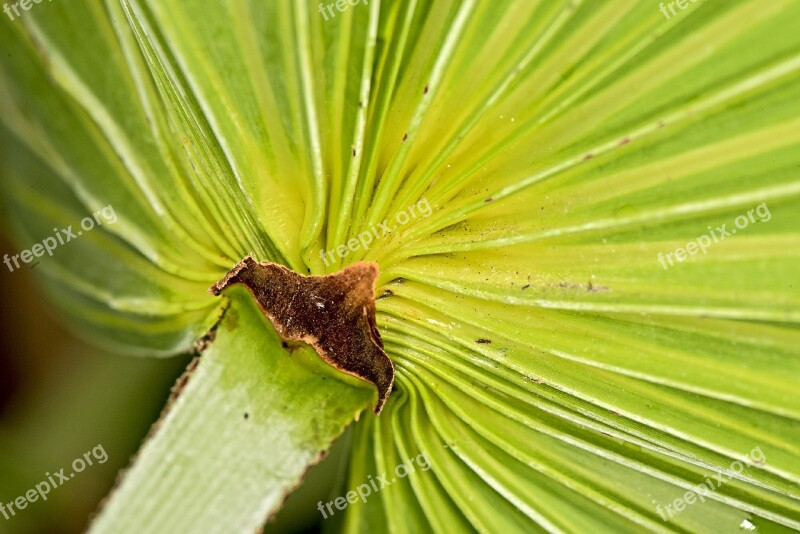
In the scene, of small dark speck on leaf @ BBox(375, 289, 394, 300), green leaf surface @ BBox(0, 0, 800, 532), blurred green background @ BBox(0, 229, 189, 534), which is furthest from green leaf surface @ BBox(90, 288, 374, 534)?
blurred green background @ BBox(0, 229, 189, 534)

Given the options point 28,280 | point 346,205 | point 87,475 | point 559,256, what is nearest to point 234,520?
point 346,205

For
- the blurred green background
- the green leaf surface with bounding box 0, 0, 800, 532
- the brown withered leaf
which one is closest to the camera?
the green leaf surface with bounding box 0, 0, 800, 532

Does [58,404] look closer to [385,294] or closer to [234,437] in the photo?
[234,437]

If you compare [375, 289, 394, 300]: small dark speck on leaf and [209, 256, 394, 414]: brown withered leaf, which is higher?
[209, 256, 394, 414]: brown withered leaf

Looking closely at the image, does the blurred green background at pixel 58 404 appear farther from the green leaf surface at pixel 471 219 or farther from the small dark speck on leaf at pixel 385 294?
the small dark speck on leaf at pixel 385 294

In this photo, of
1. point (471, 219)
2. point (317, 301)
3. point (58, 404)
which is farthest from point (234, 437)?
point (58, 404)

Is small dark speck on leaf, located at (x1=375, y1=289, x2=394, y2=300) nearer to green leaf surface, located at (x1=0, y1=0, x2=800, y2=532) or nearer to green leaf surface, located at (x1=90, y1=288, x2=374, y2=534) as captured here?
green leaf surface, located at (x1=0, y1=0, x2=800, y2=532)

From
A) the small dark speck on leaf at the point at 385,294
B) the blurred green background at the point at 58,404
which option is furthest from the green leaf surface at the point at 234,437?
the blurred green background at the point at 58,404

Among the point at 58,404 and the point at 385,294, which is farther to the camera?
the point at 58,404

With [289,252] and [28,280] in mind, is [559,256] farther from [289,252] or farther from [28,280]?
[28,280]
